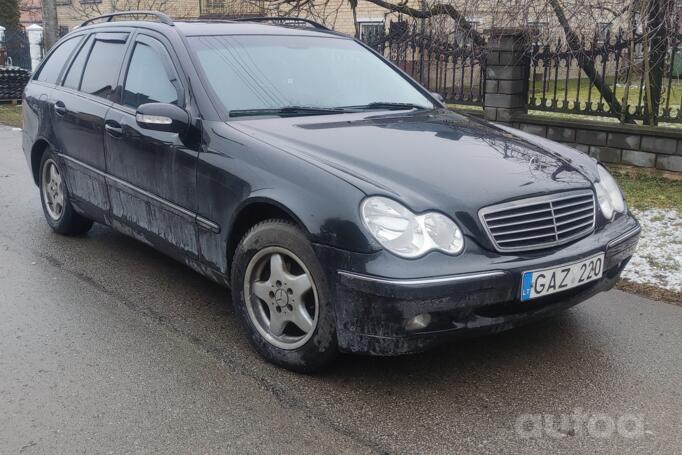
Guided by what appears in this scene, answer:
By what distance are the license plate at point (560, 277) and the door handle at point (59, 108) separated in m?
3.83

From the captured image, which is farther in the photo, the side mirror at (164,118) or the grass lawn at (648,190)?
the grass lawn at (648,190)

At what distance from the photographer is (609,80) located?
8641 millimetres

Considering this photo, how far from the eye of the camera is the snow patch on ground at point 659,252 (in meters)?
4.88

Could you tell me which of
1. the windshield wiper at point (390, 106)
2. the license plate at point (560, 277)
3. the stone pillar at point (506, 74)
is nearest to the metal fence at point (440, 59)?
the stone pillar at point (506, 74)

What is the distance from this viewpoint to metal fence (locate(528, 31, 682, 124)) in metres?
8.07

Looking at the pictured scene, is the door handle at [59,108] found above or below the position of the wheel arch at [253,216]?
above

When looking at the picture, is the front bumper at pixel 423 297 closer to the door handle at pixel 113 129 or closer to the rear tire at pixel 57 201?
the door handle at pixel 113 129

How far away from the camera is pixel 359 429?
9.84ft

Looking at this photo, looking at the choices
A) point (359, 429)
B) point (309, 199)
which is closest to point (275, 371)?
point (359, 429)

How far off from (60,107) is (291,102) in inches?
87.5

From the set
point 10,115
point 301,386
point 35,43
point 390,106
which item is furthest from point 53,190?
point 35,43

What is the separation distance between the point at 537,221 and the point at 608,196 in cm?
77

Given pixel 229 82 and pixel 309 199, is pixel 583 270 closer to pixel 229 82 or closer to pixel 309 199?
pixel 309 199

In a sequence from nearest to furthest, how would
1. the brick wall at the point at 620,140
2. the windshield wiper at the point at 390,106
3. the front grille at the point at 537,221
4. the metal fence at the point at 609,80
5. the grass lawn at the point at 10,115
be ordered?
the front grille at the point at 537,221, the windshield wiper at the point at 390,106, the brick wall at the point at 620,140, the metal fence at the point at 609,80, the grass lawn at the point at 10,115
